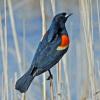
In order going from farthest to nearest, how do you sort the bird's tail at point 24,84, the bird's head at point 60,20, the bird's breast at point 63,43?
the bird's head at point 60,20 → the bird's breast at point 63,43 → the bird's tail at point 24,84

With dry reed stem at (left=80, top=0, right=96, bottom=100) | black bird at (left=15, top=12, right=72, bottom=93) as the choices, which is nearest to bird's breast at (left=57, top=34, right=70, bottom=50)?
black bird at (left=15, top=12, right=72, bottom=93)

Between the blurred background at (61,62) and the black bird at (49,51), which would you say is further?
the blurred background at (61,62)

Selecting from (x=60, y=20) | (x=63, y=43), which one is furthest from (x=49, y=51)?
(x=60, y=20)

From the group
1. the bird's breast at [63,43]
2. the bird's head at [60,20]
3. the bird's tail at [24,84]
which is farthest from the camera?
the bird's head at [60,20]

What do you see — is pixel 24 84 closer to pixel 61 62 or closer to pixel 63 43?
pixel 63 43

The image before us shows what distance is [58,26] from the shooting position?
2.60m

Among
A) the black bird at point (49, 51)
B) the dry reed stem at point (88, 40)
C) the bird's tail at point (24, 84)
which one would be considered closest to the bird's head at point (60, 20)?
the black bird at point (49, 51)

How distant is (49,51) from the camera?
2.50 metres

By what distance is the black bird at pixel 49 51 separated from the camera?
7.85ft

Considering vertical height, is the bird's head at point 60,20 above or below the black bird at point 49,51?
above

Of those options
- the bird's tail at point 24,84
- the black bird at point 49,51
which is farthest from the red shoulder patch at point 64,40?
the bird's tail at point 24,84

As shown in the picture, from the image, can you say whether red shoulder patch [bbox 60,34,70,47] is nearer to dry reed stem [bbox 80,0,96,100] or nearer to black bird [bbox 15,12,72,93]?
black bird [bbox 15,12,72,93]

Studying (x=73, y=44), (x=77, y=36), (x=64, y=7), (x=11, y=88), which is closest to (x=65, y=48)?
(x=11, y=88)

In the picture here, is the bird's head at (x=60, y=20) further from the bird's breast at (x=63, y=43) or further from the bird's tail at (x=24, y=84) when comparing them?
the bird's tail at (x=24, y=84)
